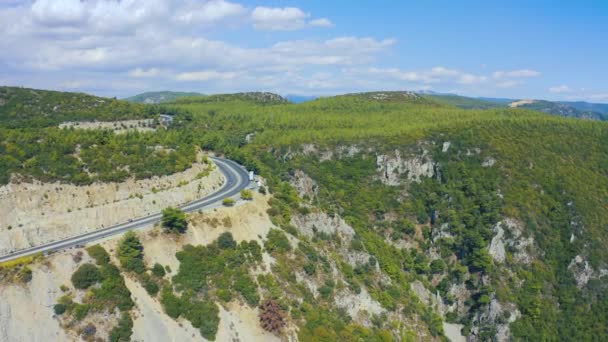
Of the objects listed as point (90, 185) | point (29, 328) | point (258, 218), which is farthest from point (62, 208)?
point (258, 218)

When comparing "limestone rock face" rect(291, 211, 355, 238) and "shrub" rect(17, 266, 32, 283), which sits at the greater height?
"shrub" rect(17, 266, 32, 283)

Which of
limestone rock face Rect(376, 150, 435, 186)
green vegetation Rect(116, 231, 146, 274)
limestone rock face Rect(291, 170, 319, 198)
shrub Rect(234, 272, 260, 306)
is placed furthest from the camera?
limestone rock face Rect(376, 150, 435, 186)

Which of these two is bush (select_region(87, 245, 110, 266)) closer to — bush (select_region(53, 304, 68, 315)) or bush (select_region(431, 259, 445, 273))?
bush (select_region(53, 304, 68, 315))

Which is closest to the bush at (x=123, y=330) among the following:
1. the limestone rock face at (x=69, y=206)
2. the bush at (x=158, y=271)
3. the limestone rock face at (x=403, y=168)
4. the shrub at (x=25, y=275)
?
the bush at (x=158, y=271)

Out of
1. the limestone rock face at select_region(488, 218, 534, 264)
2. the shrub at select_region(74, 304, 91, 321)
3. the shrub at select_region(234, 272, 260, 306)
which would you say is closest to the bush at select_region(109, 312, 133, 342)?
the shrub at select_region(74, 304, 91, 321)

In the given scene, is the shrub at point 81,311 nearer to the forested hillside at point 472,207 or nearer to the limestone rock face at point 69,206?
the limestone rock face at point 69,206

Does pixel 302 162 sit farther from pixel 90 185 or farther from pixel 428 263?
pixel 90 185

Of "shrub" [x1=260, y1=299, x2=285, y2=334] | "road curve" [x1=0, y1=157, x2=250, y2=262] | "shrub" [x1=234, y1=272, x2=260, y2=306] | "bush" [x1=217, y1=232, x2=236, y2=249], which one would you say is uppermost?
"road curve" [x1=0, y1=157, x2=250, y2=262]
